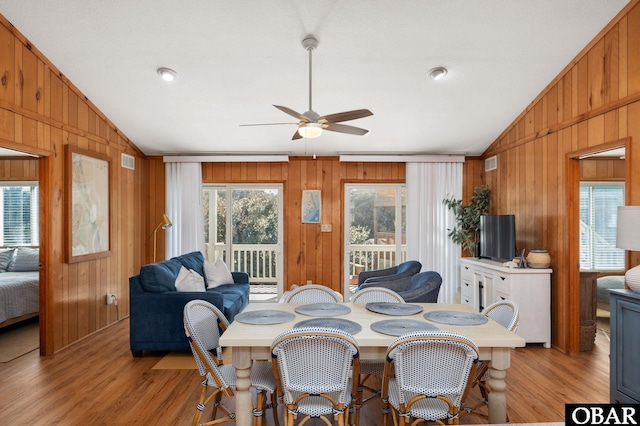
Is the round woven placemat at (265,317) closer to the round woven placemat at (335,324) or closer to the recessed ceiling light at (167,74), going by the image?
the round woven placemat at (335,324)

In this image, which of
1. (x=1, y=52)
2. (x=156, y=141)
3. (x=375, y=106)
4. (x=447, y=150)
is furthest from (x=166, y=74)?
(x=447, y=150)

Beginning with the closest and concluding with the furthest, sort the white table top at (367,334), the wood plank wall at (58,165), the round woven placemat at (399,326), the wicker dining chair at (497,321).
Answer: the white table top at (367,334) < the round woven placemat at (399,326) < the wicker dining chair at (497,321) < the wood plank wall at (58,165)

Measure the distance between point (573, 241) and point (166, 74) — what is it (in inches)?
175

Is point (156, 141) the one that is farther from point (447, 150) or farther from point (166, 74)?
point (447, 150)

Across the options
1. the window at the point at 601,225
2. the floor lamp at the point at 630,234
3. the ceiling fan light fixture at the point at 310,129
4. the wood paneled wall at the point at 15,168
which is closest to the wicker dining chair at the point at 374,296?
the ceiling fan light fixture at the point at 310,129

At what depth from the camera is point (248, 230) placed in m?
6.31

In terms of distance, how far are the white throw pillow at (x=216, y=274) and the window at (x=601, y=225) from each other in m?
5.48

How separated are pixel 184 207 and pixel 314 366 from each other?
4.71 m

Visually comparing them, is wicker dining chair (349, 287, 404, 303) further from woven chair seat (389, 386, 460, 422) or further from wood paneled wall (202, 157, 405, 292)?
wood paneled wall (202, 157, 405, 292)

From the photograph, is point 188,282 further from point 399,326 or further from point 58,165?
point 399,326

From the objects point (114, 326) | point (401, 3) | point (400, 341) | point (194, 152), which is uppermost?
point (401, 3)

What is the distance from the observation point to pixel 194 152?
6.11m

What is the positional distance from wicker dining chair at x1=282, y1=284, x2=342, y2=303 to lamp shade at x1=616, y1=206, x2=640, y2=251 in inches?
80.7

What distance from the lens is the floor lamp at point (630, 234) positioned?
2562 millimetres
